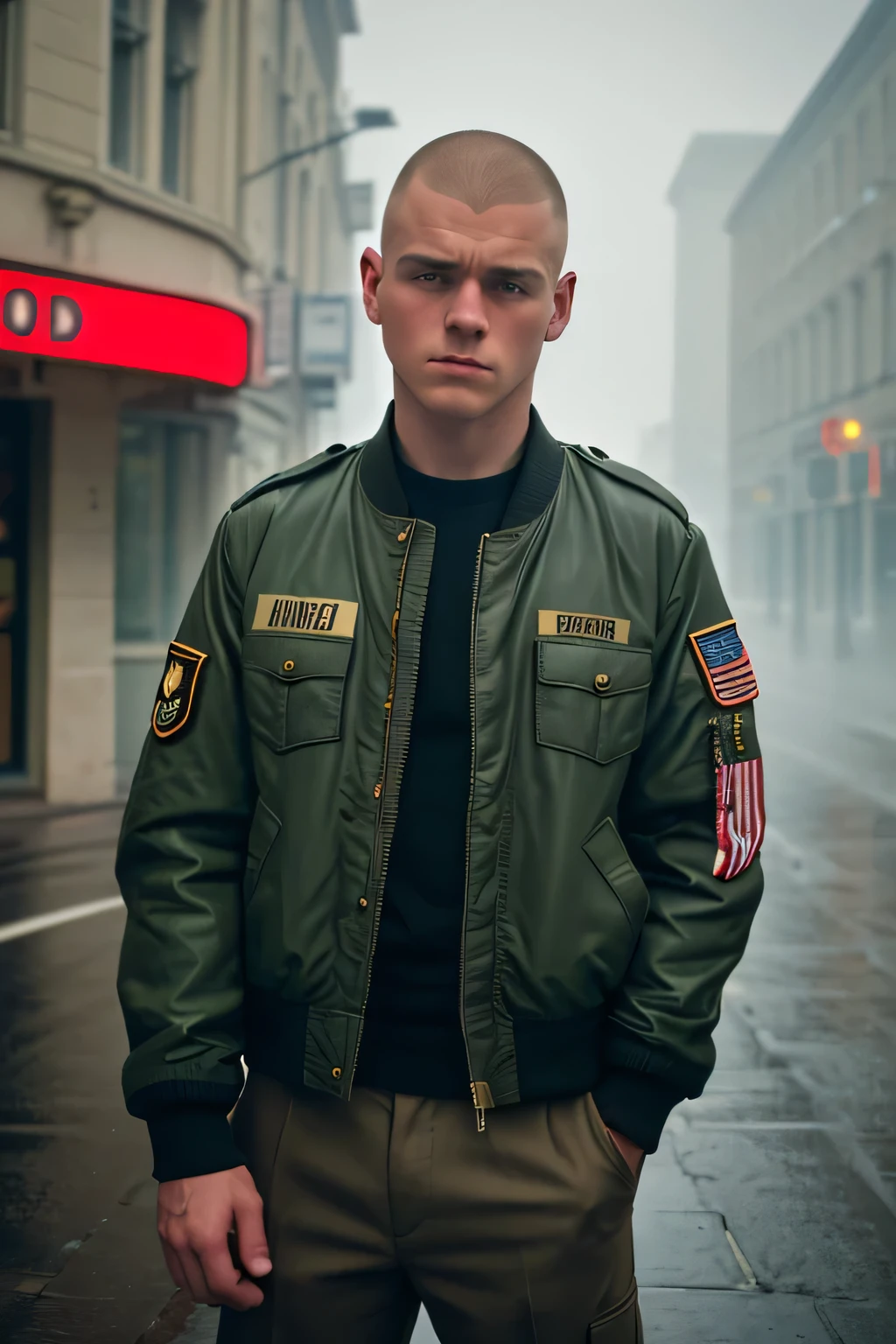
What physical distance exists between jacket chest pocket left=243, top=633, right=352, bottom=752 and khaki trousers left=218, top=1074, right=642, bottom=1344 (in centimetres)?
49

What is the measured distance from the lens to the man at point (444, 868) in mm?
1891

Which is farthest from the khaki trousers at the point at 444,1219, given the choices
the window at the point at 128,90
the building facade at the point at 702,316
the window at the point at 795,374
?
the building facade at the point at 702,316

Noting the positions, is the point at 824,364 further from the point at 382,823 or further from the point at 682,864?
the point at 382,823

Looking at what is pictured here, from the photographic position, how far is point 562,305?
2.05 m

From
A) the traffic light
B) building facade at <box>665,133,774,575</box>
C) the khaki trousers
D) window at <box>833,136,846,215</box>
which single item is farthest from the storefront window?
building facade at <box>665,133,774,575</box>

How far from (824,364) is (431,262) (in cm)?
3412

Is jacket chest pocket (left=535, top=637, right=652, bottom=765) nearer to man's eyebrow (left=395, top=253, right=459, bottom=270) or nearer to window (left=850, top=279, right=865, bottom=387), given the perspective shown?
man's eyebrow (left=395, top=253, right=459, bottom=270)

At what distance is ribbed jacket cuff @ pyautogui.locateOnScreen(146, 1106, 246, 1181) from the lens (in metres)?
1.88

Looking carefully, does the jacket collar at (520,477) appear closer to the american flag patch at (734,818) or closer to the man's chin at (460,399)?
the man's chin at (460,399)

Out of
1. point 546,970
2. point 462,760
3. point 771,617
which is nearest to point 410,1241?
point 546,970

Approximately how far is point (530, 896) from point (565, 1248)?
48cm

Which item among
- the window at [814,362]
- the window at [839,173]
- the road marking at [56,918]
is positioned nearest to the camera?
the road marking at [56,918]

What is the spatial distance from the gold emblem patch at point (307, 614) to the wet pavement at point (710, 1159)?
220 centimetres

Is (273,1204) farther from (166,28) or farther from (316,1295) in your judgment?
(166,28)
